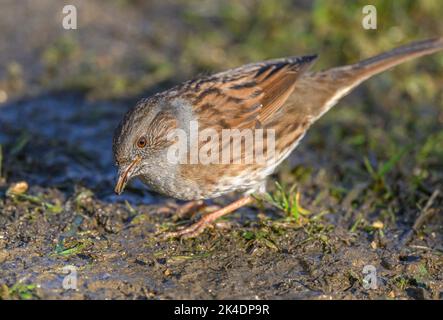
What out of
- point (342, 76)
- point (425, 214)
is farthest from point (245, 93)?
point (425, 214)

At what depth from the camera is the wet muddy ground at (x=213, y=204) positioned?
17.1 feet

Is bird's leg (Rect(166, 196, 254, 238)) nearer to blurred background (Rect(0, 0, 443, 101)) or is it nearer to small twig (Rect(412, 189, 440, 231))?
small twig (Rect(412, 189, 440, 231))

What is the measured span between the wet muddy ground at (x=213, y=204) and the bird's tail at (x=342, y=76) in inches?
30.8

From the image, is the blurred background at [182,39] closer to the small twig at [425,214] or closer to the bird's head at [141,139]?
the small twig at [425,214]

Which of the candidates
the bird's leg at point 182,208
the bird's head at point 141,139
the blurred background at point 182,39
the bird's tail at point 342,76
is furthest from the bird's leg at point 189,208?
the blurred background at point 182,39

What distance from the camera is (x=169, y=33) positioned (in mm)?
9508

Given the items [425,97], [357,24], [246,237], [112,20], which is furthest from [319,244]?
[112,20]

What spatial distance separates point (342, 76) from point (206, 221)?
1.89 meters

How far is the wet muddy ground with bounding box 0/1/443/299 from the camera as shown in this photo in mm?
5223

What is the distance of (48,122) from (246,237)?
3.03m

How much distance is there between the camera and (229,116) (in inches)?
237

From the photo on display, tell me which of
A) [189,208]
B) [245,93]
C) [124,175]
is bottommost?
[189,208]

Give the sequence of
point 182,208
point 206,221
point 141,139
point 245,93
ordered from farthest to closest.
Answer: point 182,208
point 245,93
point 206,221
point 141,139

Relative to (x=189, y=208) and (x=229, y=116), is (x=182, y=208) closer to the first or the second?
(x=189, y=208)
